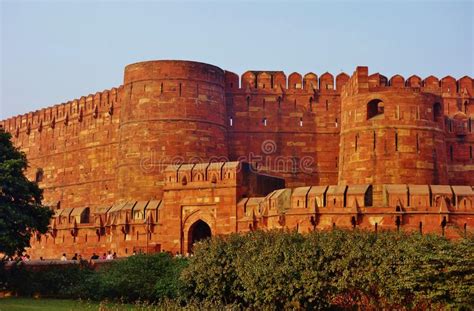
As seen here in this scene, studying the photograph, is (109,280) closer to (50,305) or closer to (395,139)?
(50,305)

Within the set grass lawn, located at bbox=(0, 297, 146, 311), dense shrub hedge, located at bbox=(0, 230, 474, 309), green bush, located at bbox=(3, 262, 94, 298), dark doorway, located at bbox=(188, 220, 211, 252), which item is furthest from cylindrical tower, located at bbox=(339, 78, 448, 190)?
grass lawn, located at bbox=(0, 297, 146, 311)

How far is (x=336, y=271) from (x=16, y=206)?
9.23m

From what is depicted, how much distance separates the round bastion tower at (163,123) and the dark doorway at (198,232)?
341cm

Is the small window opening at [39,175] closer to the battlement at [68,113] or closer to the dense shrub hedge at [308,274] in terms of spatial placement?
the battlement at [68,113]

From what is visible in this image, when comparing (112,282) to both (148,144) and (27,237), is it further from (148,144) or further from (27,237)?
(148,144)

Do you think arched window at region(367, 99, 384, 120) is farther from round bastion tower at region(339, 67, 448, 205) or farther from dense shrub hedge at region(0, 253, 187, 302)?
dense shrub hedge at region(0, 253, 187, 302)

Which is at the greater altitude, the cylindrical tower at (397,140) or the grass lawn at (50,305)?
the cylindrical tower at (397,140)

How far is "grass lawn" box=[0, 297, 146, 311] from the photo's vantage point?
64.5ft

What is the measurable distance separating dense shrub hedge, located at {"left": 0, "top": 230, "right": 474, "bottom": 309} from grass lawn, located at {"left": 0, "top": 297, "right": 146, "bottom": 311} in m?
0.84

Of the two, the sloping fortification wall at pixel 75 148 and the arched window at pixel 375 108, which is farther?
the sloping fortification wall at pixel 75 148

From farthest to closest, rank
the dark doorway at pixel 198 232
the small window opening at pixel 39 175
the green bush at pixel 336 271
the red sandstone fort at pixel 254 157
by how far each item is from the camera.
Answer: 1. the small window opening at pixel 39 175
2. the dark doorway at pixel 198 232
3. the red sandstone fort at pixel 254 157
4. the green bush at pixel 336 271

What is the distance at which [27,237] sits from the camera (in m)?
23.8

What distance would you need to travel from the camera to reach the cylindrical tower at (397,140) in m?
29.0

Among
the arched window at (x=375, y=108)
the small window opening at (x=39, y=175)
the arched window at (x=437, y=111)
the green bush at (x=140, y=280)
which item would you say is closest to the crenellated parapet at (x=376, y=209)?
the green bush at (x=140, y=280)
